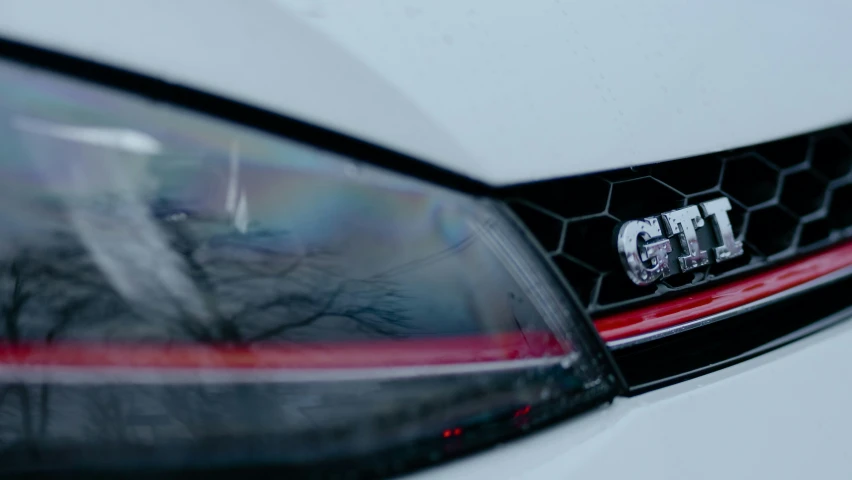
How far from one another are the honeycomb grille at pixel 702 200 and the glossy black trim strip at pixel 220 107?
129 millimetres

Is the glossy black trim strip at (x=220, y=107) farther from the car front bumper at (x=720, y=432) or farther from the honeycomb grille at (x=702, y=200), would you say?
the car front bumper at (x=720, y=432)

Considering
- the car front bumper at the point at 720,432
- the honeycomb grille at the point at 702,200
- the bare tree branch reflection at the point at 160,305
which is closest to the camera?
the bare tree branch reflection at the point at 160,305

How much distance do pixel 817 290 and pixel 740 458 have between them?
35cm

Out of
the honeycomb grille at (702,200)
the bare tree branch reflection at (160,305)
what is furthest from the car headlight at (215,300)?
the honeycomb grille at (702,200)

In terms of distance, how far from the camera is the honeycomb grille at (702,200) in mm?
804

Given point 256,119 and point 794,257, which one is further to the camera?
point 794,257

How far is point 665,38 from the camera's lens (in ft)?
2.81

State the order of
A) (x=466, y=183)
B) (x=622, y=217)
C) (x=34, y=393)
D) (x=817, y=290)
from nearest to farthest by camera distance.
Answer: (x=34, y=393) → (x=466, y=183) → (x=622, y=217) → (x=817, y=290)

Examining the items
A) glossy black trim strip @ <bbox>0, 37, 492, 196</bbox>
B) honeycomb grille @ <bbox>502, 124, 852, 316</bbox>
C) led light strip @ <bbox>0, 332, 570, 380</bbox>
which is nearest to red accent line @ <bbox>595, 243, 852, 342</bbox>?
honeycomb grille @ <bbox>502, 124, 852, 316</bbox>

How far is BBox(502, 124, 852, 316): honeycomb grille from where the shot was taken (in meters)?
0.80

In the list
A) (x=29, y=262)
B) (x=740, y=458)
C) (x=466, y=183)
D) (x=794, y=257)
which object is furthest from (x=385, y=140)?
(x=794, y=257)

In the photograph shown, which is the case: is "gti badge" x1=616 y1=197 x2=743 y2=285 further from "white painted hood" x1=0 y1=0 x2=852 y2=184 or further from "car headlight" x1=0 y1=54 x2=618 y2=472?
"car headlight" x1=0 y1=54 x2=618 y2=472

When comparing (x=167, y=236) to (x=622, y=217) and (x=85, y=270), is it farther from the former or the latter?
(x=622, y=217)

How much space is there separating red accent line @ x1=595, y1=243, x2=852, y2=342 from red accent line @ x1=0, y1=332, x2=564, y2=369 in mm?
131
